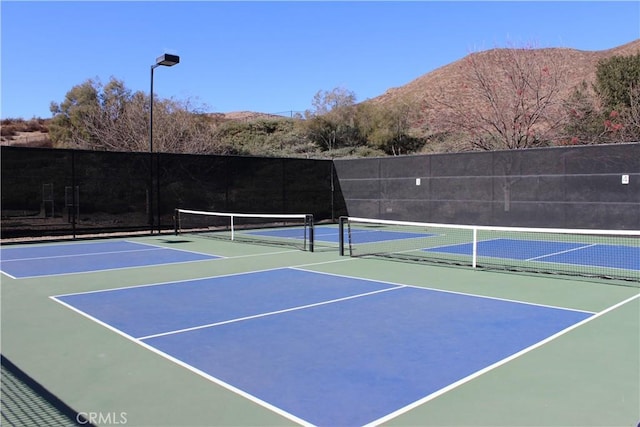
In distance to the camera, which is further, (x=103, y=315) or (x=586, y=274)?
(x=586, y=274)

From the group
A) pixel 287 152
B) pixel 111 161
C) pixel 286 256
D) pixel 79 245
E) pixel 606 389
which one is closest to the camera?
pixel 606 389

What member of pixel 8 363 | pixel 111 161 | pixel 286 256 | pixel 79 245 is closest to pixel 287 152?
pixel 111 161

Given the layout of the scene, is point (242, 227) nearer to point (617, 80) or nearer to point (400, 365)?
point (400, 365)

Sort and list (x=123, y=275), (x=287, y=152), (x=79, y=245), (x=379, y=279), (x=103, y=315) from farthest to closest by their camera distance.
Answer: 1. (x=287, y=152)
2. (x=79, y=245)
3. (x=123, y=275)
4. (x=379, y=279)
5. (x=103, y=315)

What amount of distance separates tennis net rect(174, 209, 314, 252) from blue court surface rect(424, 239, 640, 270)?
4353mm

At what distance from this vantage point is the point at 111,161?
15.9 m

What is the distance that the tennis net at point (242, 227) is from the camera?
585 inches

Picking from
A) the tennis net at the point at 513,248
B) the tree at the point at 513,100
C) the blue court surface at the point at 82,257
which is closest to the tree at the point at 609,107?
the tree at the point at 513,100

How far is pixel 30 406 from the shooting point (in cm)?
352

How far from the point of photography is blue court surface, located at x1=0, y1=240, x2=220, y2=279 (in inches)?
371

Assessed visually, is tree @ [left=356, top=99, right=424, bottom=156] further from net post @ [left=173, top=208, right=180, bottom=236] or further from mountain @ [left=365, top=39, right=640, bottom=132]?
net post @ [left=173, top=208, right=180, bottom=236]

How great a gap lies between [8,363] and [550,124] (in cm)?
2591

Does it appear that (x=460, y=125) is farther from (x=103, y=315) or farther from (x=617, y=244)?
(x=103, y=315)

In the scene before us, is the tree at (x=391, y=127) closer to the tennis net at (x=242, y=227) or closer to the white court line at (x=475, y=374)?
the tennis net at (x=242, y=227)
